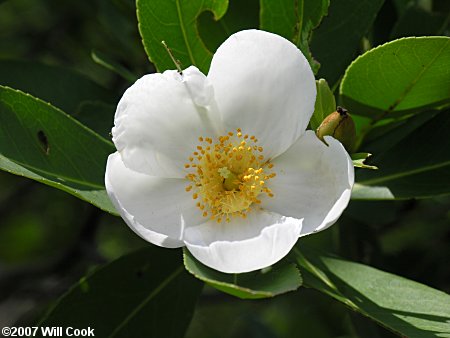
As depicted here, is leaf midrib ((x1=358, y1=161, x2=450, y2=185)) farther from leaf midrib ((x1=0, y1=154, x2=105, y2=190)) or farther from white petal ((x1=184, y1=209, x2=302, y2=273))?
leaf midrib ((x1=0, y1=154, x2=105, y2=190))

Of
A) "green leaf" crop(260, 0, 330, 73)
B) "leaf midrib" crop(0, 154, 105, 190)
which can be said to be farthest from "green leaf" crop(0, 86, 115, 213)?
"green leaf" crop(260, 0, 330, 73)

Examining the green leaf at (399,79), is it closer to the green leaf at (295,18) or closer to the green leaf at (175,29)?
the green leaf at (295,18)

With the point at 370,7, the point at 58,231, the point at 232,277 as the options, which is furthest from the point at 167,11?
the point at 58,231

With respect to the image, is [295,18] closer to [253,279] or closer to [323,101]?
[323,101]

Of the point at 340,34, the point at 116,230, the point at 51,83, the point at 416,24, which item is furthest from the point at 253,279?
the point at 116,230

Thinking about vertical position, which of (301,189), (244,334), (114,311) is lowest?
(244,334)

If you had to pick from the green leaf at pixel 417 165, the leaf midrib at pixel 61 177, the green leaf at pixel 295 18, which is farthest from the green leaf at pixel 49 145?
the green leaf at pixel 417 165

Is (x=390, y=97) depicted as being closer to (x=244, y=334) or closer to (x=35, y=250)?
(x=244, y=334)
